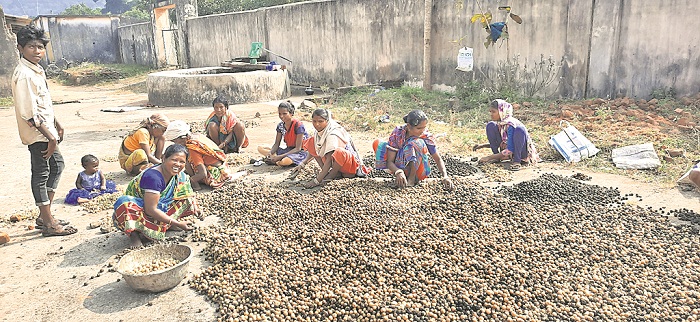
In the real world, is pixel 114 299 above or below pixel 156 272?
below

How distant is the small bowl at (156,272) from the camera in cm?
323

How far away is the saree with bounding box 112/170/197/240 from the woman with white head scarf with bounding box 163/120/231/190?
4.50ft

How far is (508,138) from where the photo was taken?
612 centimetres

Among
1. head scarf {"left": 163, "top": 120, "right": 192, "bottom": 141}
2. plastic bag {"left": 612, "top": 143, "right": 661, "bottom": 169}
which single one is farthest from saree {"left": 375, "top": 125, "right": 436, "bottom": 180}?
plastic bag {"left": 612, "top": 143, "right": 661, "bottom": 169}

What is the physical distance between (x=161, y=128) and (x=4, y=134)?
538cm

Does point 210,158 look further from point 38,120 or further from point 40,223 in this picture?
point 38,120

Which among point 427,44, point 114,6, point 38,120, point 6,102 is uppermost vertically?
point 114,6

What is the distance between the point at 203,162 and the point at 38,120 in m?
1.87

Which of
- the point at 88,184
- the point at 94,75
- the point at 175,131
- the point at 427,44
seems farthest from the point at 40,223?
the point at 94,75

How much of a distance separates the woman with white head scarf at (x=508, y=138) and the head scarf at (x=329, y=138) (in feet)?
6.27

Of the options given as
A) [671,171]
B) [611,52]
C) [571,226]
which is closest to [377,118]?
[611,52]

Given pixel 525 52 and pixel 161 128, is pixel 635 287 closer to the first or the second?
pixel 161 128

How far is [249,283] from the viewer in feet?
11.0

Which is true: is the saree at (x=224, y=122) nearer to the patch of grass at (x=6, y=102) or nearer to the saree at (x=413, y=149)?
the saree at (x=413, y=149)
